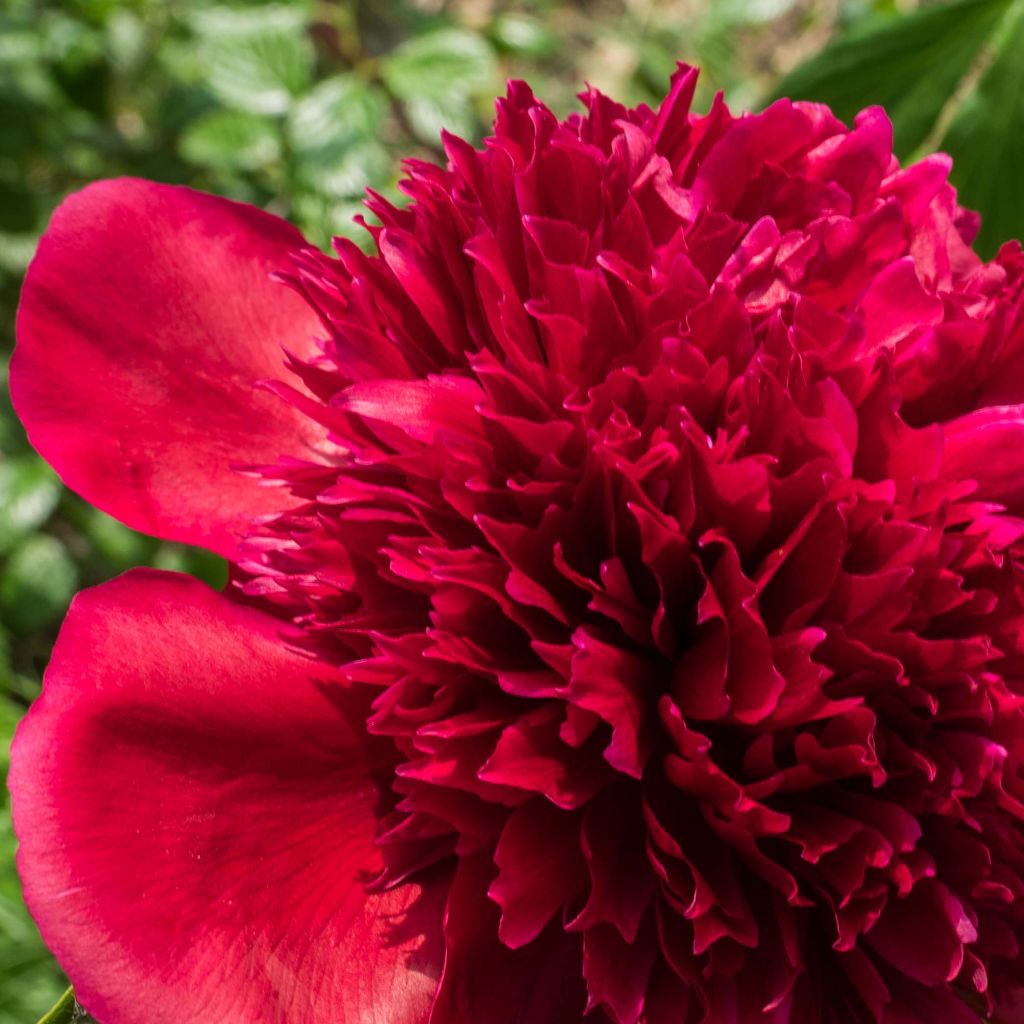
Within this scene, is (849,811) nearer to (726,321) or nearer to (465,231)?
(726,321)

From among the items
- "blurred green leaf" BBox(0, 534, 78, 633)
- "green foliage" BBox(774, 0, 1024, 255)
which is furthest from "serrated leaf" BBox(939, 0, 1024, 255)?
"blurred green leaf" BBox(0, 534, 78, 633)

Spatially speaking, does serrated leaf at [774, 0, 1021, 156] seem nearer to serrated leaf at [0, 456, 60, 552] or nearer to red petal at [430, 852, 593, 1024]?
red petal at [430, 852, 593, 1024]

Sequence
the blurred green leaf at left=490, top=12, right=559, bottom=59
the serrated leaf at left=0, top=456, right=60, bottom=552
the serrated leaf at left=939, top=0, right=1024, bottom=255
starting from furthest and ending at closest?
the blurred green leaf at left=490, top=12, right=559, bottom=59 → the serrated leaf at left=0, top=456, right=60, bottom=552 → the serrated leaf at left=939, top=0, right=1024, bottom=255

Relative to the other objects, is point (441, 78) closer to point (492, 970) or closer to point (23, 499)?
point (23, 499)

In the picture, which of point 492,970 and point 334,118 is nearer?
point 492,970

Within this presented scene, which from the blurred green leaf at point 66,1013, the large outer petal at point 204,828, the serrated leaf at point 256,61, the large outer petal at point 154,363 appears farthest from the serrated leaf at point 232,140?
the blurred green leaf at point 66,1013

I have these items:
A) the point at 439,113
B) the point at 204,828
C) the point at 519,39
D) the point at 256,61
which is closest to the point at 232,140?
the point at 256,61

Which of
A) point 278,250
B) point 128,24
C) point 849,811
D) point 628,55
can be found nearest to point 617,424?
point 849,811
